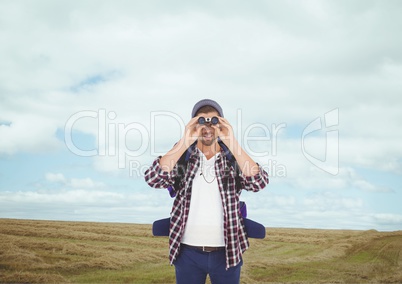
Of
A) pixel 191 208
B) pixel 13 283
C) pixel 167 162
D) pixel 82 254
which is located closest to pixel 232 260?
pixel 191 208

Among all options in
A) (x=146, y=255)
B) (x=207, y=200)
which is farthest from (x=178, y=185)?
(x=146, y=255)

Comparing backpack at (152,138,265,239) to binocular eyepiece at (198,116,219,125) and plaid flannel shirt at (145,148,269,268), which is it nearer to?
plaid flannel shirt at (145,148,269,268)

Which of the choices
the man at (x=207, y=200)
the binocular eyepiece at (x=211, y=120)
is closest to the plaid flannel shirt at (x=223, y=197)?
the man at (x=207, y=200)

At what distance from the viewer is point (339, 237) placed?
12336 millimetres

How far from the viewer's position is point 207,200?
279cm

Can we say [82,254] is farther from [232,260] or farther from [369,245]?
[369,245]

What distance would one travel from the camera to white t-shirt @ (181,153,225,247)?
270 cm

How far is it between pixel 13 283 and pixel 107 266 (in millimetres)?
1912

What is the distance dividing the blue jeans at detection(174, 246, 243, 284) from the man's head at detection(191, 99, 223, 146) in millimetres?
850

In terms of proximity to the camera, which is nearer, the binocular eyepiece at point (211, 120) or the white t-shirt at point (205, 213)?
the white t-shirt at point (205, 213)

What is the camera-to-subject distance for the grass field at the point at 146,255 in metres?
7.99

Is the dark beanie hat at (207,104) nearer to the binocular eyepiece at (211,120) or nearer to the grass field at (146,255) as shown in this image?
the binocular eyepiece at (211,120)

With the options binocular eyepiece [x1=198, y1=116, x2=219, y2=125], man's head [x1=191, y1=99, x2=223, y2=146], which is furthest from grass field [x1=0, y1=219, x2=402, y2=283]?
binocular eyepiece [x1=198, y1=116, x2=219, y2=125]

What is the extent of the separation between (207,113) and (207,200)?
2.31 ft
